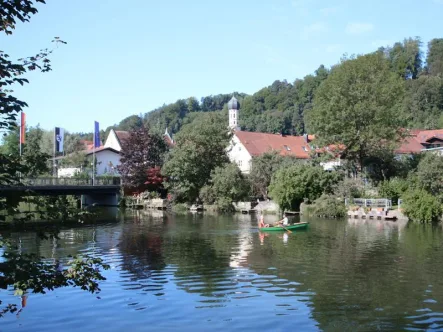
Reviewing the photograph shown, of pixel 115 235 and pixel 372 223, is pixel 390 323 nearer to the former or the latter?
pixel 115 235

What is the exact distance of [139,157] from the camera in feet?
244

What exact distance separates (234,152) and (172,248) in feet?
172

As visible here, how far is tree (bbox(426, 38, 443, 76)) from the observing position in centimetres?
14674

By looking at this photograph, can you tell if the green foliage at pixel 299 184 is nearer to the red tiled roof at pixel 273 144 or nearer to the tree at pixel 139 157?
the red tiled roof at pixel 273 144

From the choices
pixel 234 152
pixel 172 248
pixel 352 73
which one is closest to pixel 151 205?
pixel 234 152

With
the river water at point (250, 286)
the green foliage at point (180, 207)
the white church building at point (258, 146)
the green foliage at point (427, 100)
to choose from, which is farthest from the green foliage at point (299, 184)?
the green foliage at point (427, 100)

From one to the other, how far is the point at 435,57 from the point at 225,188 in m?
122

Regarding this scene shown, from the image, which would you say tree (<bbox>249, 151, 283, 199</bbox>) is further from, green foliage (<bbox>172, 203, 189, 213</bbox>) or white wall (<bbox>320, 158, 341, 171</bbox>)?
green foliage (<bbox>172, 203, 189, 213</bbox>)

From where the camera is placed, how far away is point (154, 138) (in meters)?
76.9

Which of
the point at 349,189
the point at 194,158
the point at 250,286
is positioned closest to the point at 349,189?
the point at 349,189

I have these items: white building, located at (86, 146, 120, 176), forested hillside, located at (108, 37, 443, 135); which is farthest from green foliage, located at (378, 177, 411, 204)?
forested hillside, located at (108, 37, 443, 135)

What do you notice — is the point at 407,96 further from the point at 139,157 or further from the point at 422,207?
the point at 422,207

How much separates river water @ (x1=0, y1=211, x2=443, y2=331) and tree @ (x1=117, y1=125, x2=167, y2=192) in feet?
126

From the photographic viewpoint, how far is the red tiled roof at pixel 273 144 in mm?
79625
